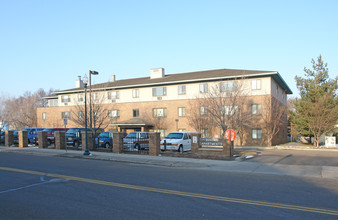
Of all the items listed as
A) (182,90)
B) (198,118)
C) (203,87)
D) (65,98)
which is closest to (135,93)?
(182,90)

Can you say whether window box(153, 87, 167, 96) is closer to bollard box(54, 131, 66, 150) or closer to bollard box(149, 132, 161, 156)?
bollard box(54, 131, 66, 150)

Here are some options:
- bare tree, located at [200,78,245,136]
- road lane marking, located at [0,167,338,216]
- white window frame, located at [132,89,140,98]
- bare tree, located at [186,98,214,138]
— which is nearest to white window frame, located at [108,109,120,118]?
white window frame, located at [132,89,140,98]

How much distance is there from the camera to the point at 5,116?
205 feet

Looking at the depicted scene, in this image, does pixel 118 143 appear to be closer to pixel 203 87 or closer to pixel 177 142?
pixel 177 142

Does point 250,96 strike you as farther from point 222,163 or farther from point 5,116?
point 5,116

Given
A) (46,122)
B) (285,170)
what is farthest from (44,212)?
(46,122)

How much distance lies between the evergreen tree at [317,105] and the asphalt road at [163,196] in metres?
19.9

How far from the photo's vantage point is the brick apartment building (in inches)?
1369

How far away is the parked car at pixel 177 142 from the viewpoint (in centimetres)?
2114

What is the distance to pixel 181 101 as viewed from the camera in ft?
133

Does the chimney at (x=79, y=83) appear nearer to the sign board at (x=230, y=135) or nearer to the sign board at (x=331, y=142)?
the sign board at (x=230, y=135)

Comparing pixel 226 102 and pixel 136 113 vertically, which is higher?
pixel 226 102

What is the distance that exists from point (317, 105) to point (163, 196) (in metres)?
25.6

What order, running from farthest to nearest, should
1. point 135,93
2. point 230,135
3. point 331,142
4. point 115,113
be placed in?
point 115,113
point 135,93
point 331,142
point 230,135
